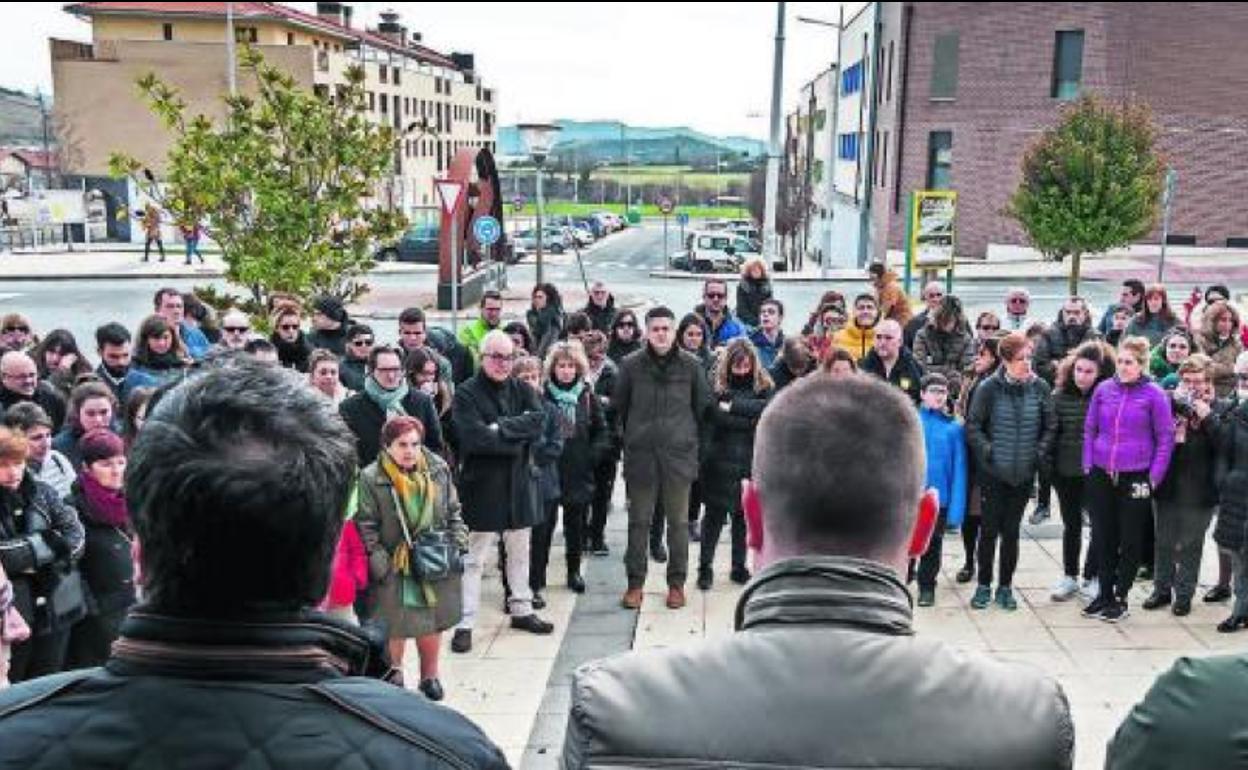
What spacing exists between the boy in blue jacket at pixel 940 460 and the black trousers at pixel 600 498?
8.43 feet

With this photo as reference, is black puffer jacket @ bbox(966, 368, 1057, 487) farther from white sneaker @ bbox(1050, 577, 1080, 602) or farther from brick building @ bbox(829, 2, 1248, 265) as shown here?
brick building @ bbox(829, 2, 1248, 265)

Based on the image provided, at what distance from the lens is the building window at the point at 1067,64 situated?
136ft

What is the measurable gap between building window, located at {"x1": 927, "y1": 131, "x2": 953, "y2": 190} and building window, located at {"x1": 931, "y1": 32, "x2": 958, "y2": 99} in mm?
1511

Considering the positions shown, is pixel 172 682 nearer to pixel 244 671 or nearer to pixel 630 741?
pixel 244 671

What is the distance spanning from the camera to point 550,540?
8.86 meters

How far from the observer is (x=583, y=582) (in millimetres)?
8930

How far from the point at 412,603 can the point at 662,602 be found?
2506 mm

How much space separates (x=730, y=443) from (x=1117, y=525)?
107 inches

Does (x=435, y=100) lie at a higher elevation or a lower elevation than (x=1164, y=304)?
higher

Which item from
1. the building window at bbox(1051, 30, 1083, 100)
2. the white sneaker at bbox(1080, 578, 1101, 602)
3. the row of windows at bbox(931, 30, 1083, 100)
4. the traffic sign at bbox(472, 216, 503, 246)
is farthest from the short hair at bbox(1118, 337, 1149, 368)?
the building window at bbox(1051, 30, 1083, 100)

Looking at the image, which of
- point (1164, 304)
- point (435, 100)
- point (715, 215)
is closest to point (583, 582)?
point (1164, 304)

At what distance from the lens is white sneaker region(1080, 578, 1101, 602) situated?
8.38 meters

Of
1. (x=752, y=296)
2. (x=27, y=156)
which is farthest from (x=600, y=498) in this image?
(x=27, y=156)

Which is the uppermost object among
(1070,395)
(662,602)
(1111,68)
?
(1111,68)
